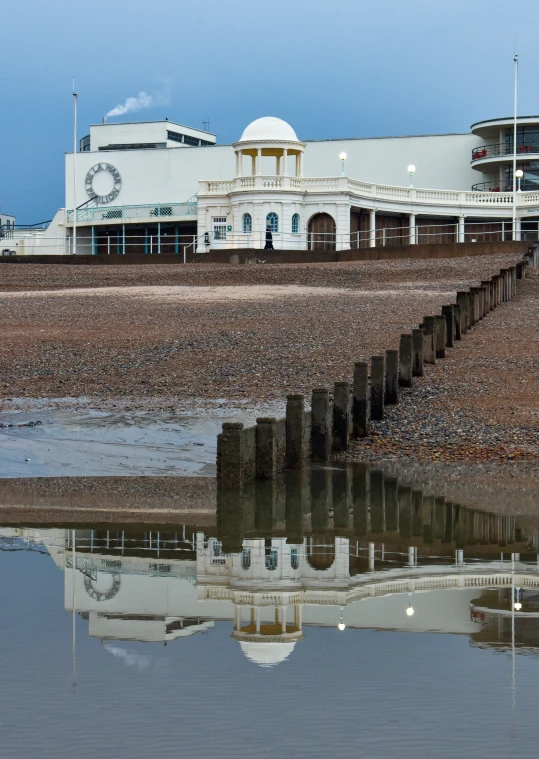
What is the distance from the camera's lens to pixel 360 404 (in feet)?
46.0

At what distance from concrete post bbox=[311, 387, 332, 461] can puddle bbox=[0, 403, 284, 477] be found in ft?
3.62

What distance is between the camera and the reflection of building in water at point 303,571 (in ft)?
21.9

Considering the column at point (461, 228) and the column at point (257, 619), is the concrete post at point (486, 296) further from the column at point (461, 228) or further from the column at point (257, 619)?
the column at point (461, 228)

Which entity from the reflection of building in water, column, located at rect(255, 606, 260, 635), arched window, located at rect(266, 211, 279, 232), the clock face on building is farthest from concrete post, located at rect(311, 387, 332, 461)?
the clock face on building

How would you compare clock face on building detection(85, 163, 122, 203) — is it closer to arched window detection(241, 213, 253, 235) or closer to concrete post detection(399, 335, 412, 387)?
arched window detection(241, 213, 253, 235)

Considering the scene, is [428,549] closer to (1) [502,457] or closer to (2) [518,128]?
(1) [502,457]

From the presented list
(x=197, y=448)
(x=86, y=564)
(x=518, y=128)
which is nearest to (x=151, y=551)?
(x=86, y=564)

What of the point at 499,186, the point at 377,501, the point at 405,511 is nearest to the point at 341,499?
the point at 377,501

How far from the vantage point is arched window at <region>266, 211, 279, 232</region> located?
195ft

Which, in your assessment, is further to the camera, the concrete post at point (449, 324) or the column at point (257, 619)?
the concrete post at point (449, 324)

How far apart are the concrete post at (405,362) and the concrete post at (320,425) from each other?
A: 12.5ft

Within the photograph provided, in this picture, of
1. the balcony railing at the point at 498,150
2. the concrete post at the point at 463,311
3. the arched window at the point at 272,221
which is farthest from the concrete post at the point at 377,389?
the balcony railing at the point at 498,150

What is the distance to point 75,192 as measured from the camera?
73.8 m

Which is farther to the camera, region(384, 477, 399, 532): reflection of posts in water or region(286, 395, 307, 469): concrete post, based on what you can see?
region(286, 395, 307, 469): concrete post
